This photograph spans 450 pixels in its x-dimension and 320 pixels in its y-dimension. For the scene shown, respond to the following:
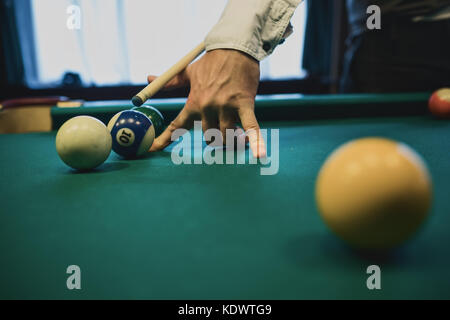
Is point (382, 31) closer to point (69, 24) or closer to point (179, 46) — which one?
point (179, 46)

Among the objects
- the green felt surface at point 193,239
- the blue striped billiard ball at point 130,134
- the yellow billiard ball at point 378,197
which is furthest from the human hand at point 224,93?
the yellow billiard ball at point 378,197

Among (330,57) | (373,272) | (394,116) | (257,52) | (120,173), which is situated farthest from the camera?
(330,57)

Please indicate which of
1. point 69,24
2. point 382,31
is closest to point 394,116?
point 382,31

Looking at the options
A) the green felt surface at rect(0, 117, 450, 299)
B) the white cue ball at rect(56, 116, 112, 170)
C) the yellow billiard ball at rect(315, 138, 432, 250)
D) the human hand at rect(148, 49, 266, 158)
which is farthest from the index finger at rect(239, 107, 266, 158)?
the yellow billiard ball at rect(315, 138, 432, 250)

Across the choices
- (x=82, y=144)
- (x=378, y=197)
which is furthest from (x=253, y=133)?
(x=378, y=197)

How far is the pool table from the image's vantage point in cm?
71

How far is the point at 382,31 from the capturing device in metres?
3.79

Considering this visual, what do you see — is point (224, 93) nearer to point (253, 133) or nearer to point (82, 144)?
point (253, 133)

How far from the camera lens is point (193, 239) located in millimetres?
908

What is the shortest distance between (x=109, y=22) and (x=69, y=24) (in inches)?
21.9

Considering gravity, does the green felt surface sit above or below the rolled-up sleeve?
below

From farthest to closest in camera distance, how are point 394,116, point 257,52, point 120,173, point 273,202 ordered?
point 394,116 < point 257,52 < point 120,173 < point 273,202

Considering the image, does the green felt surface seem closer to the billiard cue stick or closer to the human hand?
the human hand

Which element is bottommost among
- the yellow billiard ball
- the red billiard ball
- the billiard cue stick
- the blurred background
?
the yellow billiard ball
